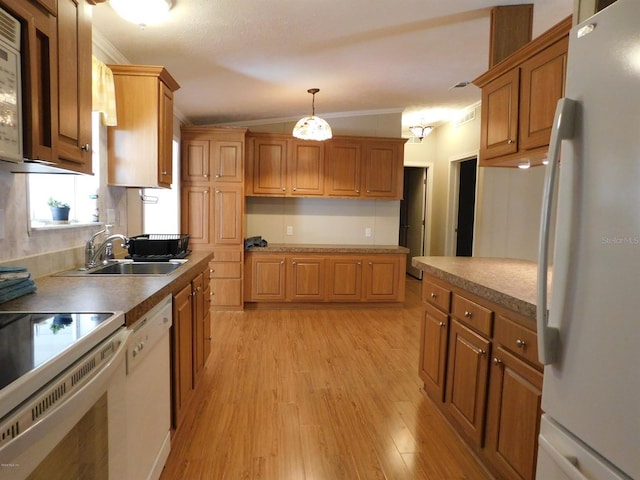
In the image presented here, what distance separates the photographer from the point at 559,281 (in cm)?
95

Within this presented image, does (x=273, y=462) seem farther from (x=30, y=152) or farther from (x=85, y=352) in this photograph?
(x=30, y=152)

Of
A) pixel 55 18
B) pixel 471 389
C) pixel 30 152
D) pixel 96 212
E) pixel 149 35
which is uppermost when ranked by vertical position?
pixel 149 35

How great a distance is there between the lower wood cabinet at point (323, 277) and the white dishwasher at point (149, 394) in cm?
268

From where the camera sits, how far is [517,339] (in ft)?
4.89

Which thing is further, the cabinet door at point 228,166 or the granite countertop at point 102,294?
the cabinet door at point 228,166

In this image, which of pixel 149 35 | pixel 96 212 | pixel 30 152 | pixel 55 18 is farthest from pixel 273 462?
pixel 149 35

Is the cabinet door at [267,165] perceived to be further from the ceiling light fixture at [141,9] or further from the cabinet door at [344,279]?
the ceiling light fixture at [141,9]

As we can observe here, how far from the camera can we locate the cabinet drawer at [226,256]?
4277 millimetres

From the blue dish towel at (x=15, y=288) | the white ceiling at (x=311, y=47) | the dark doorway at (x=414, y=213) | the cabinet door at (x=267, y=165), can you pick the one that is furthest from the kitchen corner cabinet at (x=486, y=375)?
the dark doorway at (x=414, y=213)

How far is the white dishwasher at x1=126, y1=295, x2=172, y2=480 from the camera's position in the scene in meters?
1.30

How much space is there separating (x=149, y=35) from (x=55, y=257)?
1.58 metres

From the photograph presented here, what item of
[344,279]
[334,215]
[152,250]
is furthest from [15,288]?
[334,215]

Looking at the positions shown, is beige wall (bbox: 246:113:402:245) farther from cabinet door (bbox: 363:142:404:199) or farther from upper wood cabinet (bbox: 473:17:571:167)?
upper wood cabinet (bbox: 473:17:571:167)

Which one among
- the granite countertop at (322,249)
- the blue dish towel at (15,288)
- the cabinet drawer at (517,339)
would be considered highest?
the blue dish towel at (15,288)
